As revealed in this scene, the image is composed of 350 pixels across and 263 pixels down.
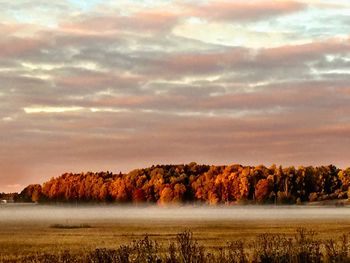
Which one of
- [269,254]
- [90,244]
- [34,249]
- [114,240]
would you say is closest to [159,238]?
[114,240]

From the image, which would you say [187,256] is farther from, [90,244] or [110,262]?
[90,244]

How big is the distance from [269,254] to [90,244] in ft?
87.9

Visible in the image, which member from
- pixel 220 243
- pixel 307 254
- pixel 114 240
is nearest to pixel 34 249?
pixel 114 240

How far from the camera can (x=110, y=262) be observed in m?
33.9

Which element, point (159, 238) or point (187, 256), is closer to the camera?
point (187, 256)

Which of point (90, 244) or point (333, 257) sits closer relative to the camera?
point (333, 257)

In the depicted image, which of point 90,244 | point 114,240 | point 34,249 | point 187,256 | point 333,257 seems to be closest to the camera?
point 187,256

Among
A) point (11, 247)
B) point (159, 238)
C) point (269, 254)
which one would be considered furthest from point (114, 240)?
point (269, 254)

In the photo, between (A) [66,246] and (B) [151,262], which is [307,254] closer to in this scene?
(B) [151,262]

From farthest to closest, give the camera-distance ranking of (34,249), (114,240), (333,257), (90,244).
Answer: (114,240) → (90,244) → (34,249) → (333,257)

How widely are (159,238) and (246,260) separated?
3105cm

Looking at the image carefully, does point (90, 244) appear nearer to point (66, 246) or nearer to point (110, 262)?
point (66, 246)

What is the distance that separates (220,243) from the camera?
2313 inches

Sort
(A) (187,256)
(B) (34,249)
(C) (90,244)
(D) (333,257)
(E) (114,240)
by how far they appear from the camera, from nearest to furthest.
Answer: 1. (A) (187,256)
2. (D) (333,257)
3. (B) (34,249)
4. (C) (90,244)
5. (E) (114,240)
